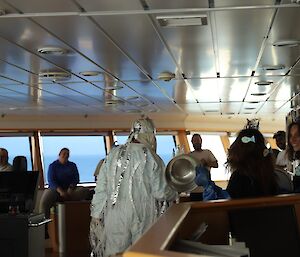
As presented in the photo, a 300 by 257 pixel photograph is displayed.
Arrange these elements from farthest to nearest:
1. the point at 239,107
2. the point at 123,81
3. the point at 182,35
Result: the point at 239,107 < the point at 123,81 < the point at 182,35

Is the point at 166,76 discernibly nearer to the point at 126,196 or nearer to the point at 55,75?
the point at 55,75

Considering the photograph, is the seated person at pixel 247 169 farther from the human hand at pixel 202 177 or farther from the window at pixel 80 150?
the window at pixel 80 150

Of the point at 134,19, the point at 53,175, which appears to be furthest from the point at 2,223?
the point at 53,175

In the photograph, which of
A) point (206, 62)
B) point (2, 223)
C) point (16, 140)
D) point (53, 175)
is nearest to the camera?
point (2, 223)

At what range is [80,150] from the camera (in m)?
12.9

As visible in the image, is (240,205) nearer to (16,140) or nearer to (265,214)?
(265,214)

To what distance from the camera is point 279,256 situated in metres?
2.93

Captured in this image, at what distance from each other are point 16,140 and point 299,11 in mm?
9446

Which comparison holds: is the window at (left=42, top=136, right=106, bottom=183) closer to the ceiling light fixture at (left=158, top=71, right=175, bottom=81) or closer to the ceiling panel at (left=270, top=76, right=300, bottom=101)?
the ceiling panel at (left=270, top=76, right=300, bottom=101)

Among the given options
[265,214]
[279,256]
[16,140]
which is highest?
[16,140]

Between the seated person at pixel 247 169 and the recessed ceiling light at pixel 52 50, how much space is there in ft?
7.50

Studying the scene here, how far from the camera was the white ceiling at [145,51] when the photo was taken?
370cm

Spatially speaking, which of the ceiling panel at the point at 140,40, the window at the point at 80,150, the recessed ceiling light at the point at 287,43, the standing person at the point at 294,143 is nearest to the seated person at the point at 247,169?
the standing person at the point at 294,143

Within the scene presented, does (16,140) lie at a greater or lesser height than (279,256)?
greater
